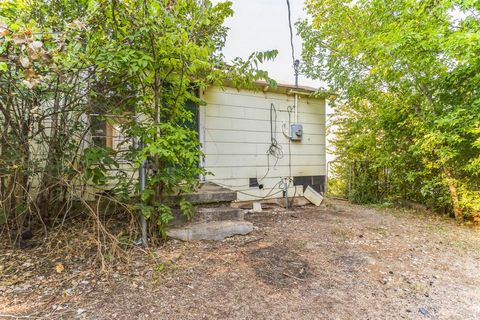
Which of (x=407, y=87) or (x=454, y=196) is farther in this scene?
(x=407, y=87)

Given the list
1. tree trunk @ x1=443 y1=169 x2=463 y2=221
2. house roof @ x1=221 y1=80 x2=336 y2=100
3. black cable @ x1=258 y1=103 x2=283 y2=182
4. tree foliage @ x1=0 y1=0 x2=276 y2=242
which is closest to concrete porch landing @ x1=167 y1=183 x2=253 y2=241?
tree foliage @ x1=0 y1=0 x2=276 y2=242

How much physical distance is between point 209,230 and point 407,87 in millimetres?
4676

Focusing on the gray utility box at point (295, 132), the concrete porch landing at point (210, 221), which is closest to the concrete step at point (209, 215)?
the concrete porch landing at point (210, 221)

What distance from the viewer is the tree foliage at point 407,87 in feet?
13.0

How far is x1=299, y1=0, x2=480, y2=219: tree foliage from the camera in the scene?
3.96 m

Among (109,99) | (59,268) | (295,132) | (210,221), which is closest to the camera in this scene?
(59,268)

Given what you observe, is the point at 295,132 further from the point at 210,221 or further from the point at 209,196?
the point at 210,221

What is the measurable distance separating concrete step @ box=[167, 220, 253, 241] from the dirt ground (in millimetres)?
104

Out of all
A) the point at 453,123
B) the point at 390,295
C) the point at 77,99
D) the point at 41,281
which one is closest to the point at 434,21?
the point at 453,123

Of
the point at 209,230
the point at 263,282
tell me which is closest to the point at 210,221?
the point at 209,230

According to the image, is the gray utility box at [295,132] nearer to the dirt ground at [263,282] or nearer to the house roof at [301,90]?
the house roof at [301,90]

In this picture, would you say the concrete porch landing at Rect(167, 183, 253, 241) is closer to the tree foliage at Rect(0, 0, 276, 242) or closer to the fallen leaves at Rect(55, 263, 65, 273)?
→ the tree foliage at Rect(0, 0, 276, 242)

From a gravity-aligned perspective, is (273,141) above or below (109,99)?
below

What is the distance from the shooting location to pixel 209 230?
3.26 metres
